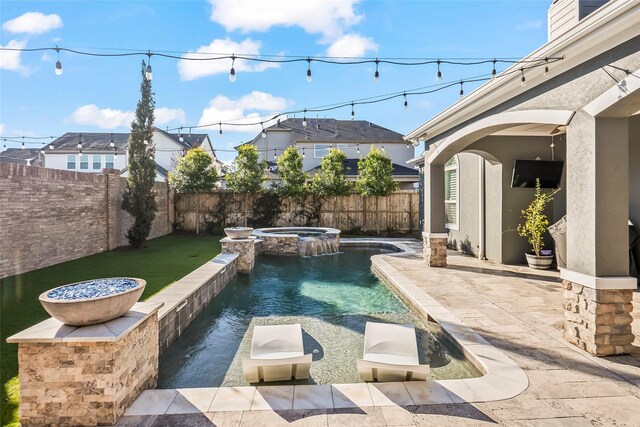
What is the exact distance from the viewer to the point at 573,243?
13.7ft

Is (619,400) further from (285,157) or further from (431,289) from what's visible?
(285,157)

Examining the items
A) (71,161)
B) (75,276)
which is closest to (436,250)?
(75,276)

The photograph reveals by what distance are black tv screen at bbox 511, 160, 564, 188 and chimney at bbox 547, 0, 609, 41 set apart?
2840mm

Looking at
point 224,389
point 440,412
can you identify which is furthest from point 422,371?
point 224,389

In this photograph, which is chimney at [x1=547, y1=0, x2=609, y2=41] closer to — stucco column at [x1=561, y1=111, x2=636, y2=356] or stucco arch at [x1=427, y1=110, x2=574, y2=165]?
stucco arch at [x1=427, y1=110, x2=574, y2=165]

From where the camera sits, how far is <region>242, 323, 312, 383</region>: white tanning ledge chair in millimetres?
3557

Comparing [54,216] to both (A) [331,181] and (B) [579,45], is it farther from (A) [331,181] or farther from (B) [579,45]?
(B) [579,45]

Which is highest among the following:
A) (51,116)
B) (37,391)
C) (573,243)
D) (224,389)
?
(51,116)

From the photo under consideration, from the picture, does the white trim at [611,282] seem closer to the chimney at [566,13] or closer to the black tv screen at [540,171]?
the chimney at [566,13]

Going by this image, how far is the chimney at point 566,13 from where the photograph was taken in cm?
611

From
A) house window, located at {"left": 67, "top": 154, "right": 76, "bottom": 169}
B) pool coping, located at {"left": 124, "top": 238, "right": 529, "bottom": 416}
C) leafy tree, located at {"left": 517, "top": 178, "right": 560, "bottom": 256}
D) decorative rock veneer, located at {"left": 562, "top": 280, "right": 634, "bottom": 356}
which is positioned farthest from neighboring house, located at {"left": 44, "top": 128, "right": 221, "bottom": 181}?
decorative rock veneer, located at {"left": 562, "top": 280, "right": 634, "bottom": 356}

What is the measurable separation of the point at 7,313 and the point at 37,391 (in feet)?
11.0

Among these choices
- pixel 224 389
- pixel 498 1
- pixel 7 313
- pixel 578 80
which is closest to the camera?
pixel 224 389

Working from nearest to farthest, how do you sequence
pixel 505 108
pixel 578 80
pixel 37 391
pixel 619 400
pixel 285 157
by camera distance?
pixel 37 391
pixel 619 400
pixel 578 80
pixel 505 108
pixel 285 157
